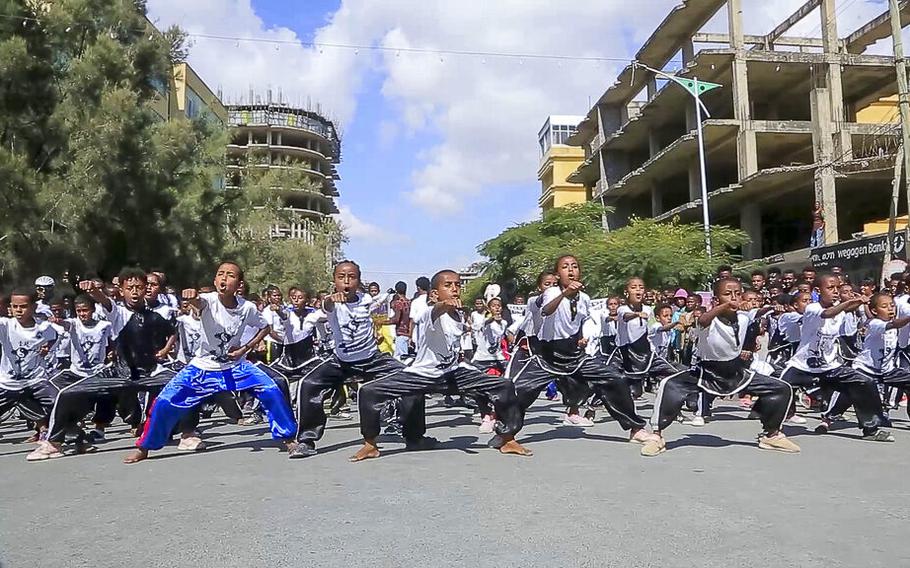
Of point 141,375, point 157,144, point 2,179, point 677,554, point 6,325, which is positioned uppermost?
point 157,144

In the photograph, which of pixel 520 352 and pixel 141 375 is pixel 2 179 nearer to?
pixel 141 375

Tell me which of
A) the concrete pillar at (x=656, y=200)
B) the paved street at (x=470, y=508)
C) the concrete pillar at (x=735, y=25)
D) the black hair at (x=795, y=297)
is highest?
the concrete pillar at (x=735, y=25)

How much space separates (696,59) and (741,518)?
31180 mm

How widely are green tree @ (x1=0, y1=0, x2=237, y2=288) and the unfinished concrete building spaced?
2077cm

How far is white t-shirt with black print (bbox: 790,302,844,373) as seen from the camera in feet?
28.8

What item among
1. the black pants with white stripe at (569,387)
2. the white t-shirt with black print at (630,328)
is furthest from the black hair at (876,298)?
the black pants with white stripe at (569,387)

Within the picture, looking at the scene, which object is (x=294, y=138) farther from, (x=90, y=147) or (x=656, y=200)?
(x=90, y=147)

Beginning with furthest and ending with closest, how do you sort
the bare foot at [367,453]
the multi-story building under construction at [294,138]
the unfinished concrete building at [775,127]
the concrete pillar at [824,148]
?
the multi-story building under construction at [294,138] < the unfinished concrete building at [775,127] < the concrete pillar at [824,148] < the bare foot at [367,453]

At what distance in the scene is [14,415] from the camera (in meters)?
11.7

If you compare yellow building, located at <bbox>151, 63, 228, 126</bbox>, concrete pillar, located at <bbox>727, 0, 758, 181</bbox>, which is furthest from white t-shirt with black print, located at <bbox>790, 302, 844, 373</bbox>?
yellow building, located at <bbox>151, 63, 228, 126</bbox>

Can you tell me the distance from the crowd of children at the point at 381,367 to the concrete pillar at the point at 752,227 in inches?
983

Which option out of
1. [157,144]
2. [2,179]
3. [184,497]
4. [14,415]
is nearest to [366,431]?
[184,497]

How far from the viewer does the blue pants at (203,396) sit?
25.8 feet

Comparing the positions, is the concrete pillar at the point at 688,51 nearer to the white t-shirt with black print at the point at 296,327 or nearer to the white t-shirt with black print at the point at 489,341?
the white t-shirt with black print at the point at 489,341
